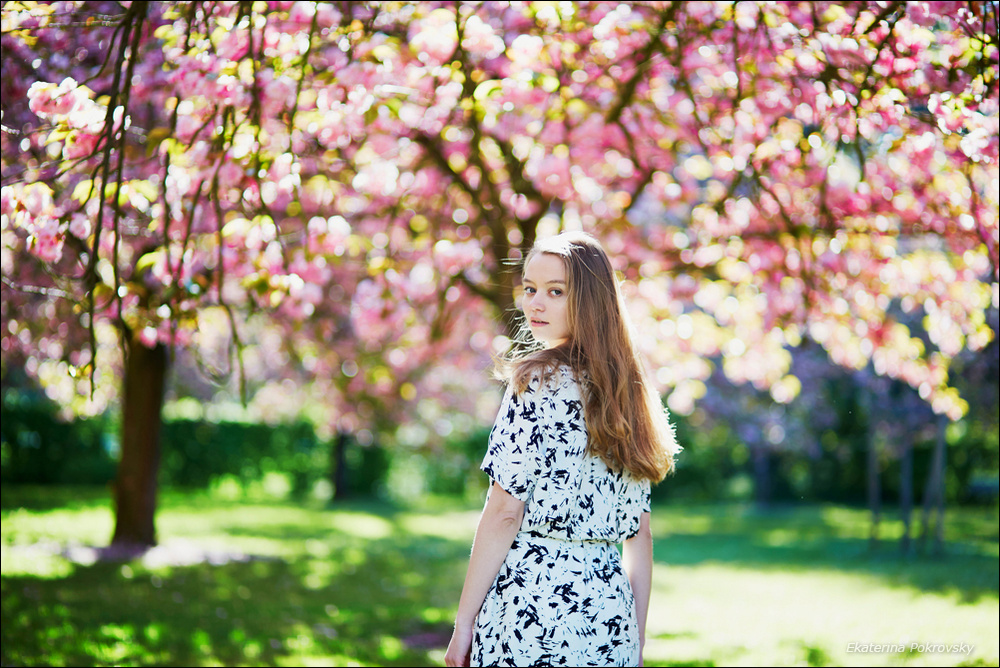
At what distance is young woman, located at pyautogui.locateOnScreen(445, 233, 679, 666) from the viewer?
2357mm

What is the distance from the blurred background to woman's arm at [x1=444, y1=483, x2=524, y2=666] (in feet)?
3.36

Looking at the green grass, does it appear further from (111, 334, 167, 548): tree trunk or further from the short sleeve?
the short sleeve

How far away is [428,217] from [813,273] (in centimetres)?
288

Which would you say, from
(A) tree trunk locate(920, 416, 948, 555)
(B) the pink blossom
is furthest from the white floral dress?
(A) tree trunk locate(920, 416, 948, 555)

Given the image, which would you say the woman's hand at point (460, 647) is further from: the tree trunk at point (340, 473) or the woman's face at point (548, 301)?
the tree trunk at point (340, 473)

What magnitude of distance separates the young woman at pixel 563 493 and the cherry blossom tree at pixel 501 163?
1.53 meters

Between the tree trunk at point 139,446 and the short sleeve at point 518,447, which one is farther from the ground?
the short sleeve at point 518,447

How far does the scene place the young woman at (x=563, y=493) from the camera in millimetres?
2357

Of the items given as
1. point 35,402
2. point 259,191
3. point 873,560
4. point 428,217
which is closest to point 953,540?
point 873,560

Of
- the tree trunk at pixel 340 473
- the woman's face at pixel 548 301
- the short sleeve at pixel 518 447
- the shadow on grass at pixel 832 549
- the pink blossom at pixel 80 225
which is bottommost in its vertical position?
the tree trunk at pixel 340 473

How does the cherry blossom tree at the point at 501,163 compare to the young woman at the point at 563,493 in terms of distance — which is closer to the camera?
the young woman at the point at 563,493

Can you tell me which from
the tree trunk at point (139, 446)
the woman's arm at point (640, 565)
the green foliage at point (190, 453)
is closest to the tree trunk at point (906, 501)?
the tree trunk at point (139, 446)

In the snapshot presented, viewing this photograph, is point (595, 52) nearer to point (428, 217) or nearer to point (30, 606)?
point (428, 217)

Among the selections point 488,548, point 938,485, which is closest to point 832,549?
point 938,485
